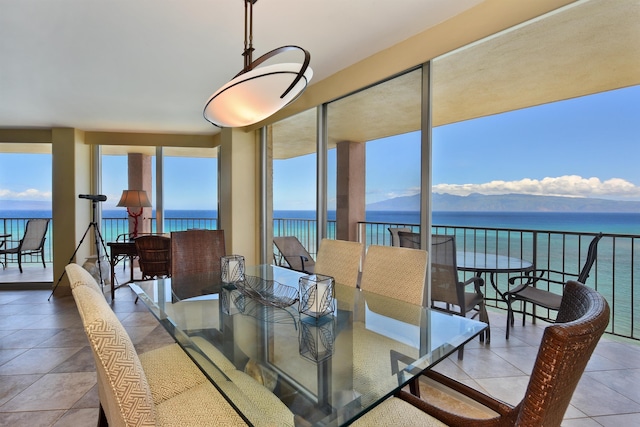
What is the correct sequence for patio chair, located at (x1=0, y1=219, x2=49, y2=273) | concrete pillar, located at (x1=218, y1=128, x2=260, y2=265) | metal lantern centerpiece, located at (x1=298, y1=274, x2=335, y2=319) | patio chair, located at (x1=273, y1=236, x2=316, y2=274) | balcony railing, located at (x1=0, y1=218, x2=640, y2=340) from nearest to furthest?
1. metal lantern centerpiece, located at (x1=298, y1=274, x2=335, y2=319)
2. balcony railing, located at (x1=0, y1=218, x2=640, y2=340)
3. patio chair, located at (x1=273, y1=236, x2=316, y2=274)
4. concrete pillar, located at (x1=218, y1=128, x2=260, y2=265)
5. patio chair, located at (x1=0, y1=219, x2=49, y2=273)

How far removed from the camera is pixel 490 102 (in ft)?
11.4

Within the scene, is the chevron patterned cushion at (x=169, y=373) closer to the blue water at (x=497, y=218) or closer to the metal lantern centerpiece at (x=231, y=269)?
the metal lantern centerpiece at (x=231, y=269)

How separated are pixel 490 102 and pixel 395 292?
2.64 m

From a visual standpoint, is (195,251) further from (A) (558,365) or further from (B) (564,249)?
(B) (564,249)

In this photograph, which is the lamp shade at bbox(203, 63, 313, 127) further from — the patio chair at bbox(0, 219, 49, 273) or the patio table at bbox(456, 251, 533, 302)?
the patio chair at bbox(0, 219, 49, 273)

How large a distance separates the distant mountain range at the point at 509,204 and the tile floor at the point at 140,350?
1.31 meters

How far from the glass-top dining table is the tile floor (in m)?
0.92

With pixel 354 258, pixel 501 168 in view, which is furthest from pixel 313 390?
pixel 501 168

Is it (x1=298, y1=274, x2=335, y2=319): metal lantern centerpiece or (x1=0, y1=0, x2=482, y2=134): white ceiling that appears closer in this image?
(x1=298, y1=274, x2=335, y2=319): metal lantern centerpiece

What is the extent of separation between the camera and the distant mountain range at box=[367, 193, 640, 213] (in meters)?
2.69

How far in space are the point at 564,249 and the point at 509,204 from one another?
2093mm

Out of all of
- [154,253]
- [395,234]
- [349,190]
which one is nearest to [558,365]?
[395,234]

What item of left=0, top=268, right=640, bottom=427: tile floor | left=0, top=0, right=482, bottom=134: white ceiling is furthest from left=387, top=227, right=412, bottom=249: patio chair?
left=0, top=0, right=482, bottom=134: white ceiling

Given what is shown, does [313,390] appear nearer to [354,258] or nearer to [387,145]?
[354,258]
